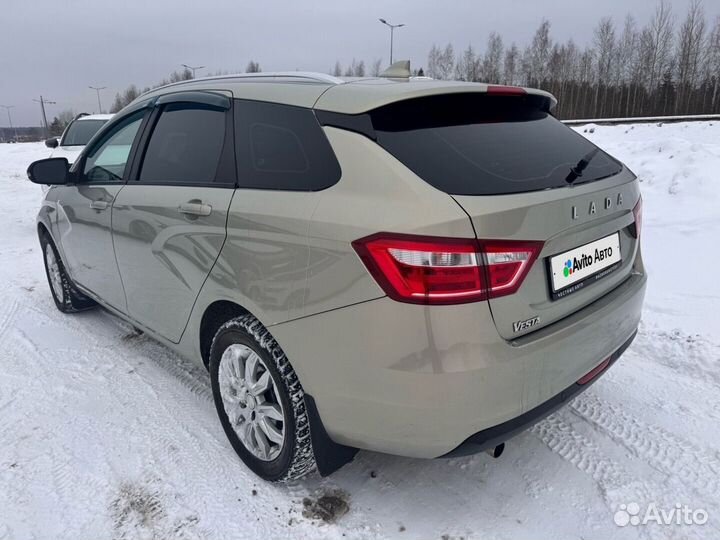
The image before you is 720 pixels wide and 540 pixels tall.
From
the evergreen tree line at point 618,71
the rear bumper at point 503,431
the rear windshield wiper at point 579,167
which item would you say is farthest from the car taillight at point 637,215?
the evergreen tree line at point 618,71

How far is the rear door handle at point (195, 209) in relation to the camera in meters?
2.39

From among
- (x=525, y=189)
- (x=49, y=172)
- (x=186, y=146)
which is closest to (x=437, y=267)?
(x=525, y=189)

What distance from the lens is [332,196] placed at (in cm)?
190

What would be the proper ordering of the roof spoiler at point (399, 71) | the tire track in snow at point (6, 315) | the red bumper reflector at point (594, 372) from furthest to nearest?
the tire track in snow at point (6, 315) < the roof spoiler at point (399, 71) < the red bumper reflector at point (594, 372)

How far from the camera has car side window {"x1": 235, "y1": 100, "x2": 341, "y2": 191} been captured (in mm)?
2012

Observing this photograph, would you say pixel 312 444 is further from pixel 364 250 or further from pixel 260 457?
pixel 364 250

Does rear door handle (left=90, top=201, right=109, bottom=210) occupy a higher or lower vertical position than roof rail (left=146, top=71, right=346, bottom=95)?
lower

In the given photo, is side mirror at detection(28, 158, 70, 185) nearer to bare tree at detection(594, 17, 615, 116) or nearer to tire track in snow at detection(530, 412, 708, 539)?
tire track in snow at detection(530, 412, 708, 539)

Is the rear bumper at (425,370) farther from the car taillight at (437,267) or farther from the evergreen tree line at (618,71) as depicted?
the evergreen tree line at (618,71)

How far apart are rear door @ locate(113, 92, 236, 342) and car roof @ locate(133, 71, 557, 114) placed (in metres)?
0.18

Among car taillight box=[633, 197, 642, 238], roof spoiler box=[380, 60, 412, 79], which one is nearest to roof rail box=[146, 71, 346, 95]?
roof spoiler box=[380, 60, 412, 79]

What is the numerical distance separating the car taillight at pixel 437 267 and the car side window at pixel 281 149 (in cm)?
41

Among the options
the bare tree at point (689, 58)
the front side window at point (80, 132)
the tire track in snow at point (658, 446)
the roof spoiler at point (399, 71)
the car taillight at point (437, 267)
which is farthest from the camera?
the bare tree at point (689, 58)

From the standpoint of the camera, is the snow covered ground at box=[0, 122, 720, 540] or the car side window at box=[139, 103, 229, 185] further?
the car side window at box=[139, 103, 229, 185]
